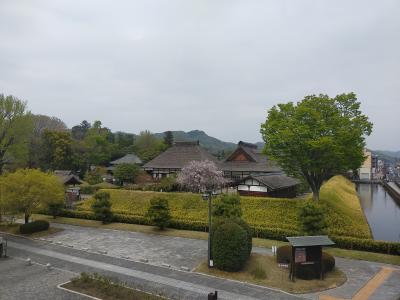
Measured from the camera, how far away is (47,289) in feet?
60.2

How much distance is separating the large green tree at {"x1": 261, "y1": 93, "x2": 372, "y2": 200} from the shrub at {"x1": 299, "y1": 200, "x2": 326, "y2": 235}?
625cm

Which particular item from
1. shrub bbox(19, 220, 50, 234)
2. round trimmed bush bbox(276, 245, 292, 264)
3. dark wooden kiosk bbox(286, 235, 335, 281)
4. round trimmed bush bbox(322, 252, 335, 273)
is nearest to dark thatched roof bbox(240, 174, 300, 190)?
round trimmed bush bbox(276, 245, 292, 264)

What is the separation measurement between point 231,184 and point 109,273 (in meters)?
25.1

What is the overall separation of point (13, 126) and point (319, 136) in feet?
110

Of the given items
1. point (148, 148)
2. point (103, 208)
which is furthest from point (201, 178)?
point (148, 148)

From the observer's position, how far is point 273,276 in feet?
65.1

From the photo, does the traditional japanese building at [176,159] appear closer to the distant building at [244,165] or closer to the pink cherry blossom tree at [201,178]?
the distant building at [244,165]

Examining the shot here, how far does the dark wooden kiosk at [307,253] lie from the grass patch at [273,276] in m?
0.60

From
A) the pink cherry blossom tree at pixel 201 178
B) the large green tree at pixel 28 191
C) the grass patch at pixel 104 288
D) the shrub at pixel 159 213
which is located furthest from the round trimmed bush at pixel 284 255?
the large green tree at pixel 28 191

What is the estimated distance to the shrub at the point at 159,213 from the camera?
103 feet

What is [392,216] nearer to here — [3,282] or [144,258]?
[144,258]

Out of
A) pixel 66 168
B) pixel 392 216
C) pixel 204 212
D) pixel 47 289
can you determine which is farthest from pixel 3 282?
pixel 66 168

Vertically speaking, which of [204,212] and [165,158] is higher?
[165,158]

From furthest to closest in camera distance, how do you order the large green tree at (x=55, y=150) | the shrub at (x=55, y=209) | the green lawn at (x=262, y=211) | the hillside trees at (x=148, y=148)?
the hillside trees at (x=148, y=148), the large green tree at (x=55, y=150), the shrub at (x=55, y=209), the green lawn at (x=262, y=211)
